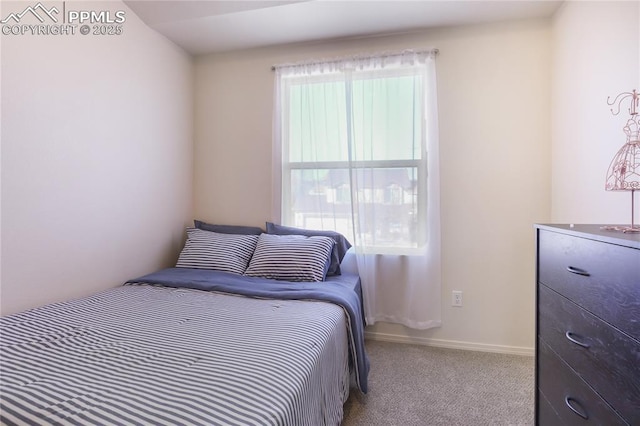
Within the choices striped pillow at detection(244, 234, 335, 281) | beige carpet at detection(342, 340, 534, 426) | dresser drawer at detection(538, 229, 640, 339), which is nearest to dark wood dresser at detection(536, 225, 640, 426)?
dresser drawer at detection(538, 229, 640, 339)

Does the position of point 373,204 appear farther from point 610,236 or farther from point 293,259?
point 610,236

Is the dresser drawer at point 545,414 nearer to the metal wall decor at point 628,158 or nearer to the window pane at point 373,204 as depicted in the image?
the metal wall decor at point 628,158

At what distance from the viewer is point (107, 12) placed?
6.40 feet

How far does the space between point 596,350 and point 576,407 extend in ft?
0.84

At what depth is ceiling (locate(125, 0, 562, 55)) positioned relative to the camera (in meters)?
1.97

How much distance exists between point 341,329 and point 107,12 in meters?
2.49

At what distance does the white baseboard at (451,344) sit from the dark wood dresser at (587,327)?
3.11 feet

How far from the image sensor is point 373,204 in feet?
7.52

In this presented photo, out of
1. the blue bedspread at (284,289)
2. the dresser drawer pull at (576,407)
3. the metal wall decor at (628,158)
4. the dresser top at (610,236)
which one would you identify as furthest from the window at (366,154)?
the dresser drawer pull at (576,407)

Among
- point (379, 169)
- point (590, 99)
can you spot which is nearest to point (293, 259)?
point (379, 169)

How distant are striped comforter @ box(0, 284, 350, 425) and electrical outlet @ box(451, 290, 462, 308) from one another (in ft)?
3.58

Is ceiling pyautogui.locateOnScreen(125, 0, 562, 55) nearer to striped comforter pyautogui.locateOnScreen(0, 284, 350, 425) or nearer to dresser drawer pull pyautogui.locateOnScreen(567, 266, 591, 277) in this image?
dresser drawer pull pyautogui.locateOnScreen(567, 266, 591, 277)

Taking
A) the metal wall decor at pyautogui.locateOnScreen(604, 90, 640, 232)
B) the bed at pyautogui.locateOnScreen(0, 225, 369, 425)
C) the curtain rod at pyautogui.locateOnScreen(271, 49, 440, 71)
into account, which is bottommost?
the bed at pyautogui.locateOnScreen(0, 225, 369, 425)

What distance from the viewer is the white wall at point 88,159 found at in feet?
4.88
